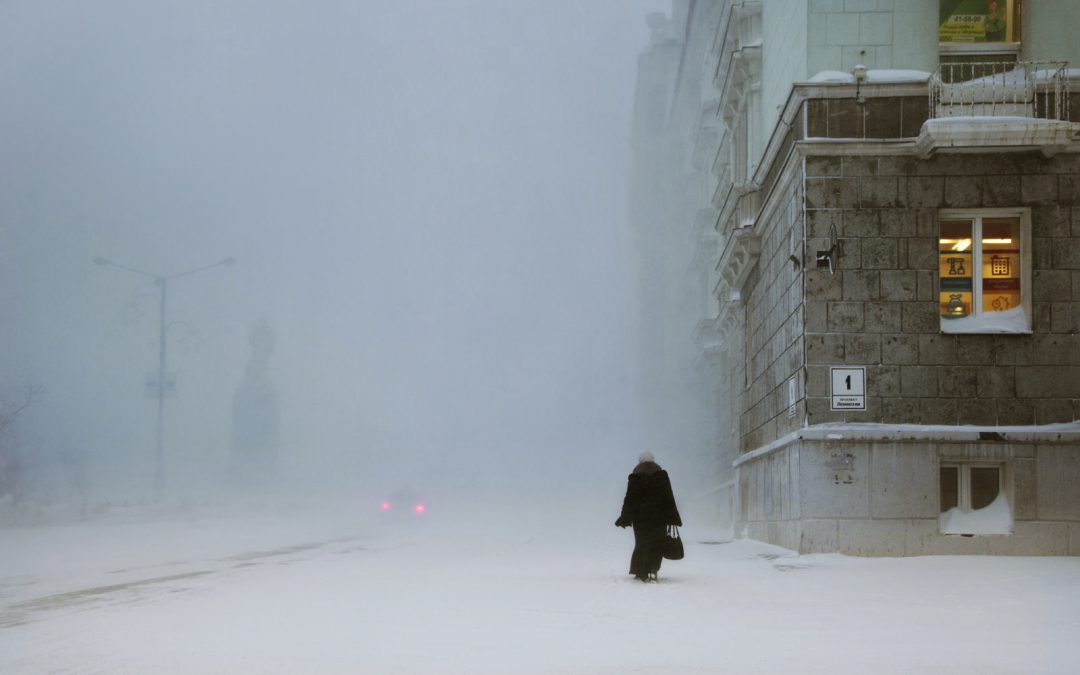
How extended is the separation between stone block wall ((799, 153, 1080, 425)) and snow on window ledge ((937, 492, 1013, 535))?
1184 mm

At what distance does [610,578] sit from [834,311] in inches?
218

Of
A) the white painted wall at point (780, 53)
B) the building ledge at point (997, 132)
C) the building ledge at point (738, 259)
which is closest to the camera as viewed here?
the building ledge at point (997, 132)

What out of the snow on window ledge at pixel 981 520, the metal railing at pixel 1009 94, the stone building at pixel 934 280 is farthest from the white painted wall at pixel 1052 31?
the snow on window ledge at pixel 981 520

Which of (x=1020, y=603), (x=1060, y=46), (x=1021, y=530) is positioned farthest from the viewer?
(x=1060, y=46)

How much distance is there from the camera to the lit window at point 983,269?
17922 millimetres

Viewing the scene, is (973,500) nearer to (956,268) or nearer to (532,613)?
(956,268)

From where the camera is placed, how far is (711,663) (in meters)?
8.37

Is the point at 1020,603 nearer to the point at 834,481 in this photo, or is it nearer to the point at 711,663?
the point at 711,663

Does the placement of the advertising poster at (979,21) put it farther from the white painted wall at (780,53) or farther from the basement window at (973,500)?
the basement window at (973,500)

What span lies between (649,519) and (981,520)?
579 cm

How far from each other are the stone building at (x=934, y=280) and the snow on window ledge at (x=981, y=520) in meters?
0.02

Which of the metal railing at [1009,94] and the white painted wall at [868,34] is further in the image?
the white painted wall at [868,34]

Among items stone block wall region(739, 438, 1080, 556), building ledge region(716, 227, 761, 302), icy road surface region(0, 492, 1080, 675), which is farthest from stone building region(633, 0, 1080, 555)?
building ledge region(716, 227, 761, 302)

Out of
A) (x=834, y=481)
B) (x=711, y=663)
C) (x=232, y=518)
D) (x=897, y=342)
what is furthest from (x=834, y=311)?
(x=232, y=518)
